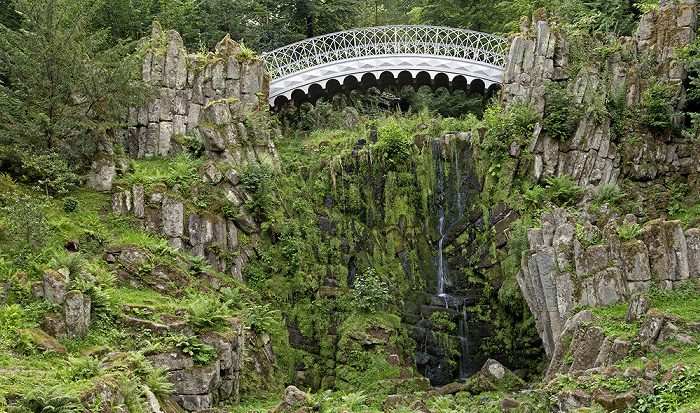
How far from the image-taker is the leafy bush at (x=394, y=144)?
2241 cm

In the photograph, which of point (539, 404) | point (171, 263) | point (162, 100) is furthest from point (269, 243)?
point (539, 404)

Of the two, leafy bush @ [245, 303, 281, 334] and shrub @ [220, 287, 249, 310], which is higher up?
shrub @ [220, 287, 249, 310]

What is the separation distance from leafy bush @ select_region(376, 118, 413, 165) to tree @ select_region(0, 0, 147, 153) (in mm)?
9419

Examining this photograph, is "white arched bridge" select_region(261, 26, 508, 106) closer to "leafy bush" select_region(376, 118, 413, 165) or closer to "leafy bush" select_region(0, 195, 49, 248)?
"leafy bush" select_region(376, 118, 413, 165)

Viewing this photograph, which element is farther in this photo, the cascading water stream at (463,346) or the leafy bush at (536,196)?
the leafy bush at (536,196)

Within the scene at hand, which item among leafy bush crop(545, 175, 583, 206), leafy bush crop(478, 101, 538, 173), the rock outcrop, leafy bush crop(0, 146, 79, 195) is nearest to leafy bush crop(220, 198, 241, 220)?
the rock outcrop

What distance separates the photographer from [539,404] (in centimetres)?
1220

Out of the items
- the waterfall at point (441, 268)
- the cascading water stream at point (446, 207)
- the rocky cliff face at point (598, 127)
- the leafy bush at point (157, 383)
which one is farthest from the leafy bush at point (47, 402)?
the waterfall at point (441, 268)

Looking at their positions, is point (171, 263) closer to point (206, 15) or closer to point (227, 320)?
point (227, 320)

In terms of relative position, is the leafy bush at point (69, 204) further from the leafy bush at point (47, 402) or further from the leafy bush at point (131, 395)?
the leafy bush at point (47, 402)

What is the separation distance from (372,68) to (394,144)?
247 inches

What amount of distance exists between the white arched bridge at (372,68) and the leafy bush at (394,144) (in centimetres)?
561

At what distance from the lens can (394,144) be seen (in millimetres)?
22422

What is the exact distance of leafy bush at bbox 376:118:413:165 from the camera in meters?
22.4
